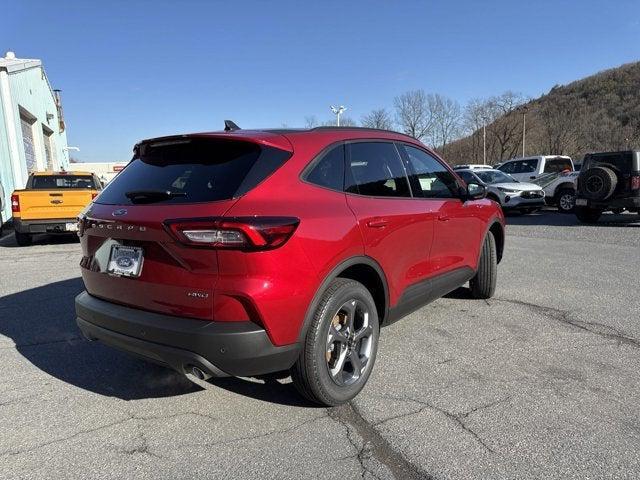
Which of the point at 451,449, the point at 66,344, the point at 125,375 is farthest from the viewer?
the point at 66,344

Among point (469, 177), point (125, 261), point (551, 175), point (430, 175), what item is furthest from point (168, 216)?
point (551, 175)

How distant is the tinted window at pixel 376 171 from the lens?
3402mm

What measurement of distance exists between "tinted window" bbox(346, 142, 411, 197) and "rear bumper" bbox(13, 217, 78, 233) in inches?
342

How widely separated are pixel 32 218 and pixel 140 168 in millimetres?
8554

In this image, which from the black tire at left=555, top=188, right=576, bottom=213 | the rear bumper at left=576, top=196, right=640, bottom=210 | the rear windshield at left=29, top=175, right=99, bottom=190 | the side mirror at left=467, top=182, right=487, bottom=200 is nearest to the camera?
the side mirror at left=467, top=182, right=487, bottom=200

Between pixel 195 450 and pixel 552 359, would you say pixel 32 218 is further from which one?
pixel 552 359

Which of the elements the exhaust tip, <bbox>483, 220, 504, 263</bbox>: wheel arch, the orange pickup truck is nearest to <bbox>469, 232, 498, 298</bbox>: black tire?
<bbox>483, 220, 504, 263</bbox>: wheel arch

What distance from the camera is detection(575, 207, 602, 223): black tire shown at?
1322 cm

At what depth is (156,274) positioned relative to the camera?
2.78 metres

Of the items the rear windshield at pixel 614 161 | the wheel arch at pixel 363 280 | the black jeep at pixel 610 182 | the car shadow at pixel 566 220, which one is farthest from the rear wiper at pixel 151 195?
the car shadow at pixel 566 220

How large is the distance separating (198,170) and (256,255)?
74cm

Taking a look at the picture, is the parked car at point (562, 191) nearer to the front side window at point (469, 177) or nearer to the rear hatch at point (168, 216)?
the front side window at point (469, 177)

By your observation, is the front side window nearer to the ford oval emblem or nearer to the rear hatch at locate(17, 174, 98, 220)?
the rear hatch at locate(17, 174, 98, 220)

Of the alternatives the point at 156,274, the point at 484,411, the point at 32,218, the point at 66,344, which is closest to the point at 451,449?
the point at 484,411
